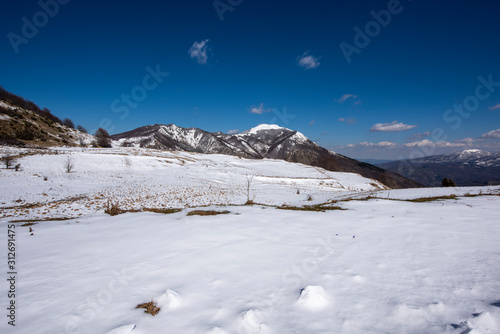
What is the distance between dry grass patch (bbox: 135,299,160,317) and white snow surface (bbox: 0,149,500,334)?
0.07 meters

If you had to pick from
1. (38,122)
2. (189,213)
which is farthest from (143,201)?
(38,122)

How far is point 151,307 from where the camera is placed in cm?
314

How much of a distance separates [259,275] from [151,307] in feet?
→ 6.10

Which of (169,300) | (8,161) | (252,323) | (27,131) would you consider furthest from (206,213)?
(27,131)

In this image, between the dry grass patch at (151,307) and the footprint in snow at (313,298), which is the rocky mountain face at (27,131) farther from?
the footprint in snow at (313,298)

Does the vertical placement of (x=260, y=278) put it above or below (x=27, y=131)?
below

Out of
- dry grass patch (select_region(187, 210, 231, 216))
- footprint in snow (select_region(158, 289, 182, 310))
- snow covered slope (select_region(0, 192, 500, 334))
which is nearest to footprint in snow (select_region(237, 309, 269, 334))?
snow covered slope (select_region(0, 192, 500, 334))

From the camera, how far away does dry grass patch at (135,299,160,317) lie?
3064 mm

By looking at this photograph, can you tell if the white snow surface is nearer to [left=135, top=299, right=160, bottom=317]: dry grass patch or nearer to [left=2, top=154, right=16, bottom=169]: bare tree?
[left=135, top=299, right=160, bottom=317]: dry grass patch

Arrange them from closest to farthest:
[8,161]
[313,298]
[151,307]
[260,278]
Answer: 1. [151,307]
2. [313,298]
3. [260,278]
4. [8,161]

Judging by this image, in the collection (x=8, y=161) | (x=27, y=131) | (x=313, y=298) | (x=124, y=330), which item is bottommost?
(x=124, y=330)

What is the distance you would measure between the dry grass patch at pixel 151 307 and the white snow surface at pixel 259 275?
2.8 inches

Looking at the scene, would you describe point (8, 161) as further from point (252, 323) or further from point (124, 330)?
point (252, 323)

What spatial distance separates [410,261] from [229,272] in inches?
146
